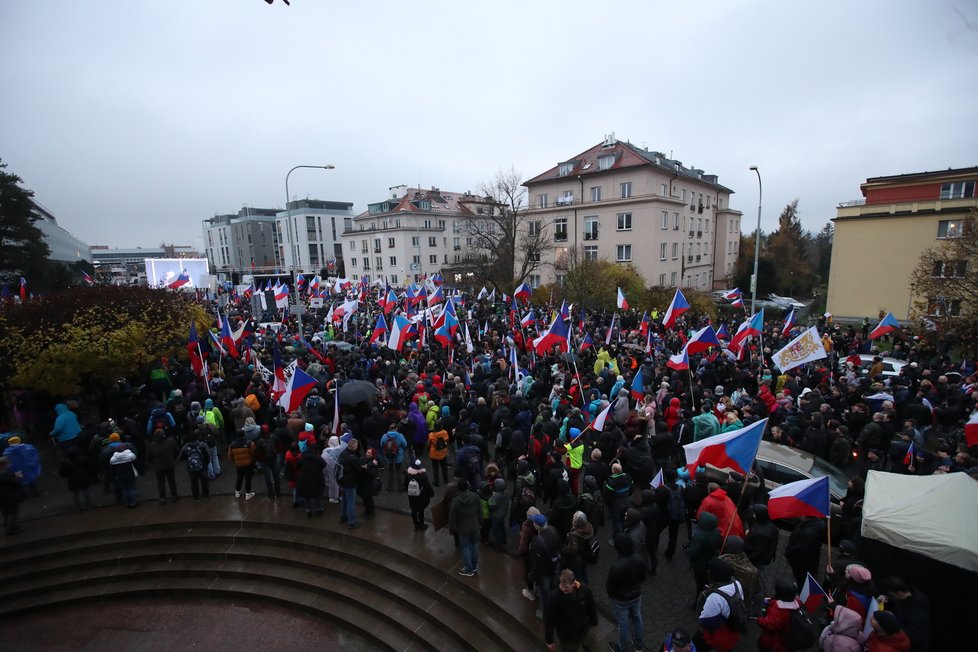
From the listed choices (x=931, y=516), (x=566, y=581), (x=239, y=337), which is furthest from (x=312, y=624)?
(x=239, y=337)

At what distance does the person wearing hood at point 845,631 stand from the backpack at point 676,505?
8.01 feet

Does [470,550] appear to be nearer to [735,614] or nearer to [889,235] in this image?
[735,614]

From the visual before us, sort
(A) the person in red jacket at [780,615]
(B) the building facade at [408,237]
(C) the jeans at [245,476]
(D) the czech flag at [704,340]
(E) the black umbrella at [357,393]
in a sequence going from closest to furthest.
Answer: (A) the person in red jacket at [780,615] → (C) the jeans at [245,476] → (E) the black umbrella at [357,393] → (D) the czech flag at [704,340] → (B) the building facade at [408,237]

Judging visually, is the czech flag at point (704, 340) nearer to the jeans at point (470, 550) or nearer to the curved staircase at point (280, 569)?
the curved staircase at point (280, 569)

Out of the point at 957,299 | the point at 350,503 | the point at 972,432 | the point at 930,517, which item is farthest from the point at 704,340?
the point at 350,503

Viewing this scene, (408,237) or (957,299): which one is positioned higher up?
(408,237)

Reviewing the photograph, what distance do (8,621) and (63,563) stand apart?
3.24 feet

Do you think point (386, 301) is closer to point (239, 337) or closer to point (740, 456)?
point (239, 337)

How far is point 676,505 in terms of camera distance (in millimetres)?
6898

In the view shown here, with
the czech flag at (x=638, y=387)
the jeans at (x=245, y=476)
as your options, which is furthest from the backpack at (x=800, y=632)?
the jeans at (x=245, y=476)

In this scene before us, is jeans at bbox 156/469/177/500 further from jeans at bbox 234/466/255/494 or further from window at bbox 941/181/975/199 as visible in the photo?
window at bbox 941/181/975/199

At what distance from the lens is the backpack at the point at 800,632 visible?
4426mm

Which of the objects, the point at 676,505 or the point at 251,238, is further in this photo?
the point at 251,238

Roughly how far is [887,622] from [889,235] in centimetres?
3135
